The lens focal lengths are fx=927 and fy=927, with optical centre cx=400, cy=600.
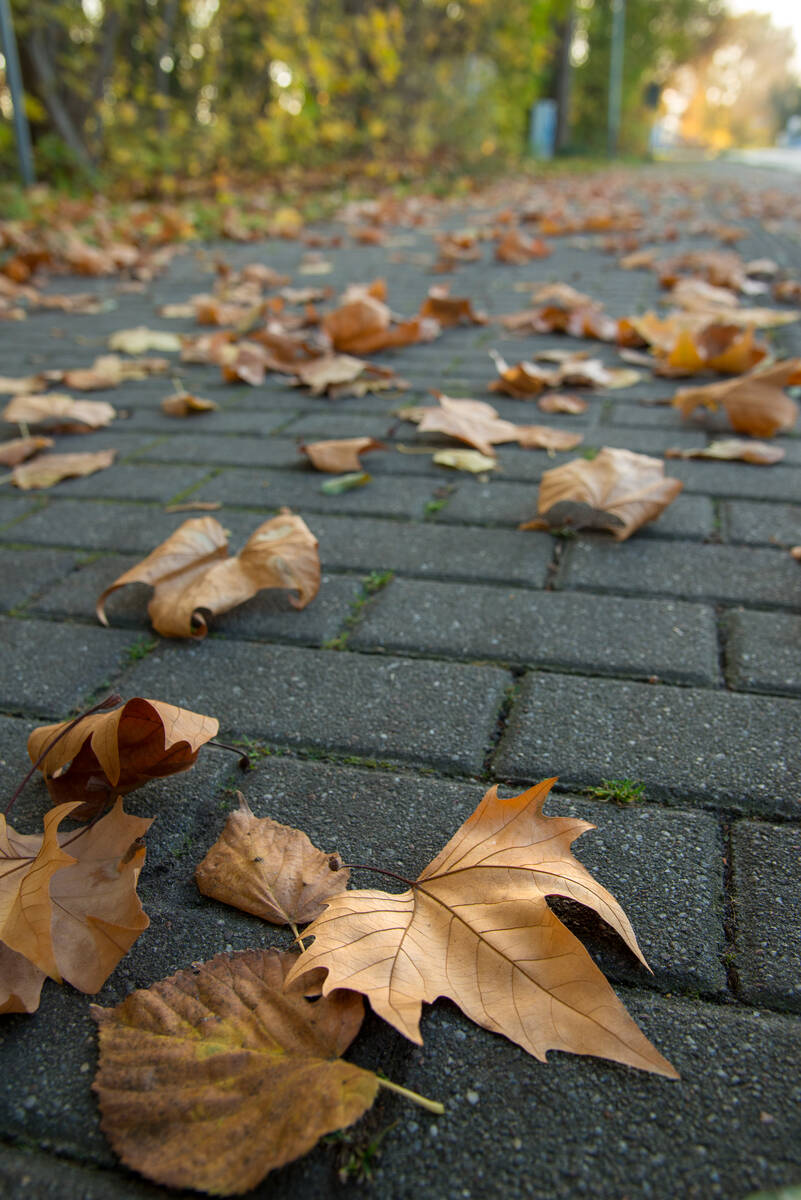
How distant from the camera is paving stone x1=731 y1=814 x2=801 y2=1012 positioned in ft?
3.00

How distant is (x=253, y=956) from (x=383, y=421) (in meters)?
1.94

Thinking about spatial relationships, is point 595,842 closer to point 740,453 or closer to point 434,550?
point 434,550

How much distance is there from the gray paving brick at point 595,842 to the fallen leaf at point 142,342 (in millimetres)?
2675

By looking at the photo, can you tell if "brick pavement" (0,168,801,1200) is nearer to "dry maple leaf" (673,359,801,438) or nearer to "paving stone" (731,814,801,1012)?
"paving stone" (731,814,801,1012)

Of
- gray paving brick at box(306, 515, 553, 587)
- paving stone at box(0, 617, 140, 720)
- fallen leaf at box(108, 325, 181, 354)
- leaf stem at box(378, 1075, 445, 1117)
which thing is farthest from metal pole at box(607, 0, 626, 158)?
leaf stem at box(378, 1075, 445, 1117)

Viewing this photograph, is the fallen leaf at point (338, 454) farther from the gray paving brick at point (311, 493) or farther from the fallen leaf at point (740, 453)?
the fallen leaf at point (740, 453)

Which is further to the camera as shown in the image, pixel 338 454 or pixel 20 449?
pixel 20 449

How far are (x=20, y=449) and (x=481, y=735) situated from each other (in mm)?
1710

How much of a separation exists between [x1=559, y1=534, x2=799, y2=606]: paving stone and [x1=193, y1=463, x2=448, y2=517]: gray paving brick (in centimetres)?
43

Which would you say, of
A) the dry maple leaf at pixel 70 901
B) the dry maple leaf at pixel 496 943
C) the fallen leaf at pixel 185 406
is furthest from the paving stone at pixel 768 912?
the fallen leaf at pixel 185 406

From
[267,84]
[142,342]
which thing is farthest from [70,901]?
[267,84]

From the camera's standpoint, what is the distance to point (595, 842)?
110 cm

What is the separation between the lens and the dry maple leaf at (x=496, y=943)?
0.85 meters

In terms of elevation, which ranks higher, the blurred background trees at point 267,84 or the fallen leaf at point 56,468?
the blurred background trees at point 267,84
